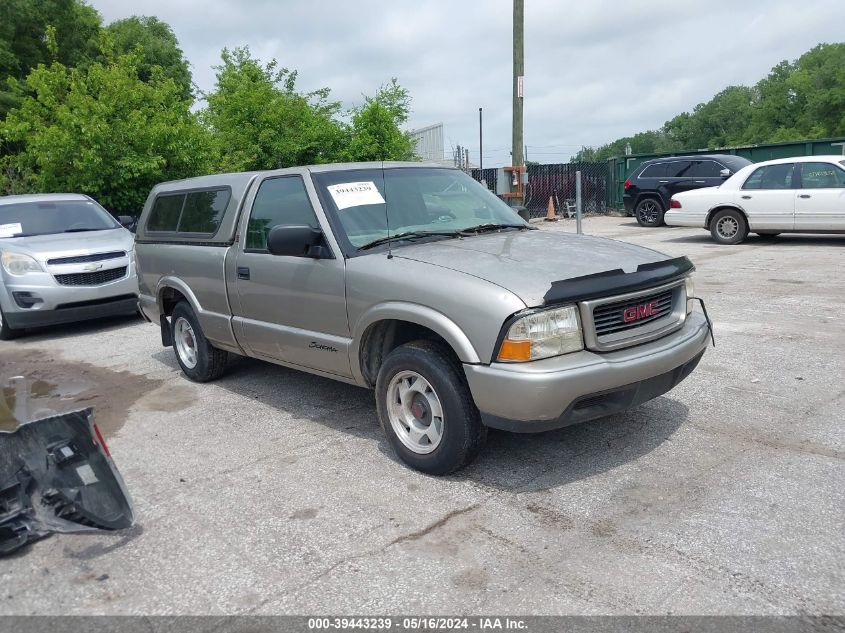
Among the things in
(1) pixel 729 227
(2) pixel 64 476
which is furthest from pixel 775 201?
(2) pixel 64 476

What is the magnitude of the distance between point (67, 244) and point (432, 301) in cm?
675

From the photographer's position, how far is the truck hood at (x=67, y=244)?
8.68 meters

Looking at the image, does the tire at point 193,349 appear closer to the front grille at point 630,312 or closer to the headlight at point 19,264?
the headlight at point 19,264

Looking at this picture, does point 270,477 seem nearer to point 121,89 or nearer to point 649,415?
point 649,415

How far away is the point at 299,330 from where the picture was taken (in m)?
4.86

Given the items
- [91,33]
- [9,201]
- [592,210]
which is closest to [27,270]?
[9,201]

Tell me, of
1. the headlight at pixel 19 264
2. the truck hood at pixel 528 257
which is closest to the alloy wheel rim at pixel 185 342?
the truck hood at pixel 528 257

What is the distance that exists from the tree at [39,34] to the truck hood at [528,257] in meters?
26.8

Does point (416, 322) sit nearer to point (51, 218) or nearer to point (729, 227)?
point (51, 218)

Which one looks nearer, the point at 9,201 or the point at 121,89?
the point at 9,201

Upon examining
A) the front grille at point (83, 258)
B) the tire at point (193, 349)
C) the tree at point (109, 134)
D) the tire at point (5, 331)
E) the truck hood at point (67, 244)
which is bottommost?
the tire at point (5, 331)

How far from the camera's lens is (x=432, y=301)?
152 inches

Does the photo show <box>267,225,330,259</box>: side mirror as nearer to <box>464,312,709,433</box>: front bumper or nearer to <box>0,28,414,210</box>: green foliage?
<box>464,312,709,433</box>: front bumper

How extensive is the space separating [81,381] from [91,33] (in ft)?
95.5
